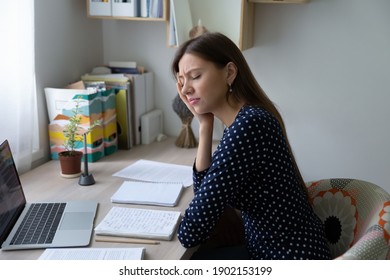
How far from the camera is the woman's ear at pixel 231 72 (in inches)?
55.9

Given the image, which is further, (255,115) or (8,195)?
(8,195)

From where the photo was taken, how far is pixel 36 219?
148 cm

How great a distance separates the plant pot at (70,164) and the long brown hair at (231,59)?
0.66m

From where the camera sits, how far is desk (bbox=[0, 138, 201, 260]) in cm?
133

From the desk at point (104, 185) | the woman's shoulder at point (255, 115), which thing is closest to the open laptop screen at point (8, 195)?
the desk at point (104, 185)

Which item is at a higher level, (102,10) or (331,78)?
(102,10)

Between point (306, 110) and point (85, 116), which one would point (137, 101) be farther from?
point (306, 110)

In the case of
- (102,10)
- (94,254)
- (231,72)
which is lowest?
(94,254)

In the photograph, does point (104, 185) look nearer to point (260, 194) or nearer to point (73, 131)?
point (73, 131)

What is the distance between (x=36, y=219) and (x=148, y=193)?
1.33ft

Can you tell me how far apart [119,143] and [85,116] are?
347 mm

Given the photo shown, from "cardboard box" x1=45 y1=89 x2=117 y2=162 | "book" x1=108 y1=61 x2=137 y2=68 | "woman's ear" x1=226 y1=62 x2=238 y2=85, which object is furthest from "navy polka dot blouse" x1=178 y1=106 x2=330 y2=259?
"book" x1=108 y1=61 x2=137 y2=68

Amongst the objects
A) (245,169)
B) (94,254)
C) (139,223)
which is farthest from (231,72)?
(94,254)

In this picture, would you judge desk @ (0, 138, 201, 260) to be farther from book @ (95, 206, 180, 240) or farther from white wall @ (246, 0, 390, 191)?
white wall @ (246, 0, 390, 191)
